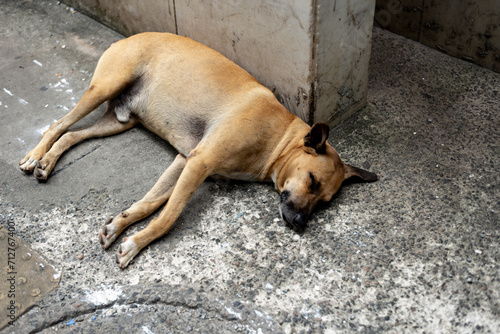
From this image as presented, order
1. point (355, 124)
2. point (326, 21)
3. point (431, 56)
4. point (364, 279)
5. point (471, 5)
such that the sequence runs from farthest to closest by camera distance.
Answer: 1. point (431, 56)
2. point (471, 5)
3. point (355, 124)
4. point (326, 21)
5. point (364, 279)

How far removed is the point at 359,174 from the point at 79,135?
96.0 inches

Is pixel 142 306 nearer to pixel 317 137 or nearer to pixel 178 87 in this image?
pixel 317 137

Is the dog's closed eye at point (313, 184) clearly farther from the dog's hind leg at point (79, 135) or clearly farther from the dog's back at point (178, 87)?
the dog's hind leg at point (79, 135)

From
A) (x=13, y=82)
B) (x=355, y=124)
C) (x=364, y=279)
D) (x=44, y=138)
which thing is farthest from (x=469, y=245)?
(x=13, y=82)

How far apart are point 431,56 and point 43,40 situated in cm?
442

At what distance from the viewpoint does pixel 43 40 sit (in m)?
5.45

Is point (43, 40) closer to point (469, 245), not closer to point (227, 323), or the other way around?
point (227, 323)

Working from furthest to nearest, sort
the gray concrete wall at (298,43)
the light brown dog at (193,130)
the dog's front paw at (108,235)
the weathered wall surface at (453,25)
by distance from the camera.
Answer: the weathered wall surface at (453,25)
the gray concrete wall at (298,43)
the light brown dog at (193,130)
the dog's front paw at (108,235)

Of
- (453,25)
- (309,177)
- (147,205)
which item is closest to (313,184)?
(309,177)

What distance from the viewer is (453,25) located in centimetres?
505

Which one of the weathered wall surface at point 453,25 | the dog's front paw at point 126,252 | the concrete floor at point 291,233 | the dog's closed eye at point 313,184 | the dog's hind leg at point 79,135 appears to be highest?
the weathered wall surface at point 453,25

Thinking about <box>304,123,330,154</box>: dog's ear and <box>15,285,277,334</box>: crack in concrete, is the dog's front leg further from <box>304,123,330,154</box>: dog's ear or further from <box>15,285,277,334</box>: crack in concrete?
<box>304,123,330,154</box>: dog's ear

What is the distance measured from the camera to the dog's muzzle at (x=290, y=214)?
3.33 meters

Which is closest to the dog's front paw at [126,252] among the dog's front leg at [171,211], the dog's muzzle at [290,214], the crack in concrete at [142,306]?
the dog's front leg at [171,211]
